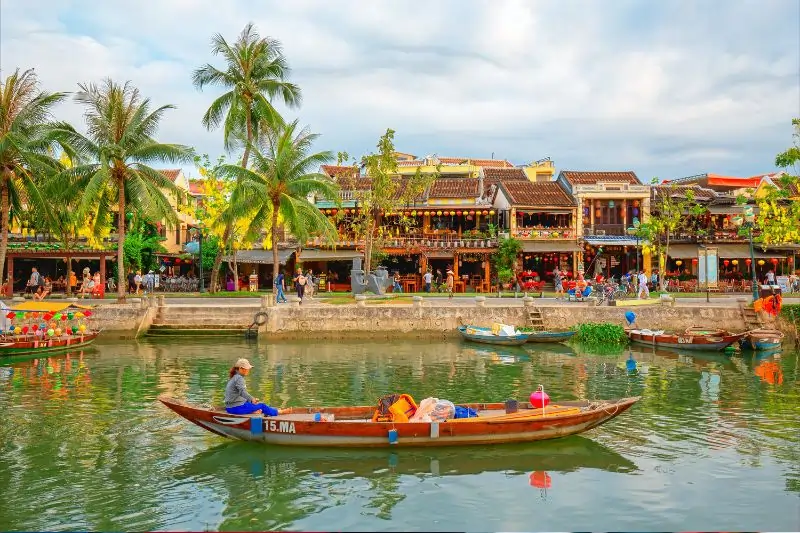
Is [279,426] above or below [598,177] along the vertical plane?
below

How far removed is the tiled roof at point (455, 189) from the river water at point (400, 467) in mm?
26140

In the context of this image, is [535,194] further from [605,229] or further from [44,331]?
[44,331]

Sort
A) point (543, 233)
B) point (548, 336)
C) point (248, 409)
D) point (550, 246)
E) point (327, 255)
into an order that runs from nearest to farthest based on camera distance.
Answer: point (248, 409), point (548, 336), point (327, 255), point (550, 246), point (543, 233)

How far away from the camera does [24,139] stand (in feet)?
90.6

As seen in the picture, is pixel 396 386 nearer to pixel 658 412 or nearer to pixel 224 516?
pixel 658 412

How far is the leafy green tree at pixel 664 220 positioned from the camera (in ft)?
127

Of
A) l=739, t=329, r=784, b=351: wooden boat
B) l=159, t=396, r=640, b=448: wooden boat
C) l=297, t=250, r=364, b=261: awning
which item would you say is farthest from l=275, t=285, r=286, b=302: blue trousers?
l=739, t=329, r=784, b=351: wooden boat

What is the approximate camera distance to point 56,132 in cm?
2819

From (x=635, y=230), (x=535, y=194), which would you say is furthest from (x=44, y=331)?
(x=635, y=230)

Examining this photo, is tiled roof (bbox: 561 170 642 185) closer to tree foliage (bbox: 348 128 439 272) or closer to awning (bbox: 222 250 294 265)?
tree foliage (bbox: 348 128 439 272)

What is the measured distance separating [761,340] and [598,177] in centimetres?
2392

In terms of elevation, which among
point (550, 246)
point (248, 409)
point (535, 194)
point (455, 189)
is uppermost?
point (455, 189)

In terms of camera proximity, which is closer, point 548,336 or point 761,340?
point 761,340

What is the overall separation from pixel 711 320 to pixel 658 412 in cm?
1471
